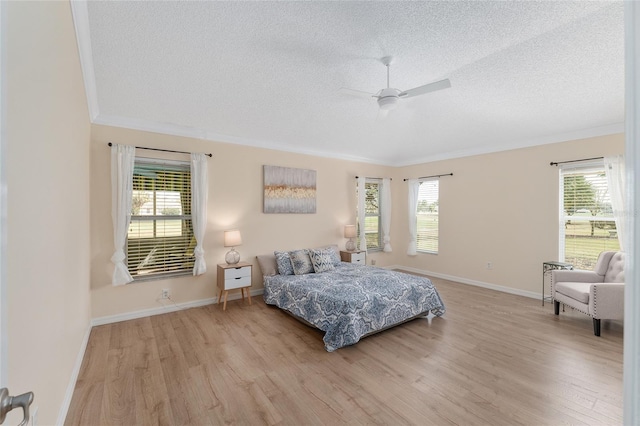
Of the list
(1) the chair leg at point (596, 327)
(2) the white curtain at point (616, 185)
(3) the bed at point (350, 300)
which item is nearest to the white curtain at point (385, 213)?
(3) the bed at point (350, 300)

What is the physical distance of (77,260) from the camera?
2516 mm

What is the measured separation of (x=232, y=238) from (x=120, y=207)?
148 centimetres

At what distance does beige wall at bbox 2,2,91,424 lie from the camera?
1020 millimetres

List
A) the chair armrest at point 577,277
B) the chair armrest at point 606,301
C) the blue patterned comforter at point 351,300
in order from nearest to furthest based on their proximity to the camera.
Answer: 1. the blue patterned comforter at point 351,300
2. the chair armrest at point 606,301
3. the chair armrest at point 577,277

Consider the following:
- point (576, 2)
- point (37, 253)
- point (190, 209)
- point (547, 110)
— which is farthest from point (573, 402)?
point (190, 209)

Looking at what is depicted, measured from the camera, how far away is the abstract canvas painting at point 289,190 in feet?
16.4

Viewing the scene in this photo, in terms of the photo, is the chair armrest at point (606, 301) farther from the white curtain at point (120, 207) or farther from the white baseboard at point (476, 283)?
the white curtain at point (120, 207)

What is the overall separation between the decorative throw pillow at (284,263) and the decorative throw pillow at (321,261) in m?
0.38

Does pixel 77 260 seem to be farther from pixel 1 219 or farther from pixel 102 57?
pixel 1 219

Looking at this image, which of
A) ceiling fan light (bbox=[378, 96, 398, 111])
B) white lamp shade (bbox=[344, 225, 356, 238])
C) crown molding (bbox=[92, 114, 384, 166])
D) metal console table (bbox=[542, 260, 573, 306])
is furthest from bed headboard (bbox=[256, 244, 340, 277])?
metal console table (bbox=[542, 260, 573, 306])

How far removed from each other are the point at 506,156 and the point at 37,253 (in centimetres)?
614

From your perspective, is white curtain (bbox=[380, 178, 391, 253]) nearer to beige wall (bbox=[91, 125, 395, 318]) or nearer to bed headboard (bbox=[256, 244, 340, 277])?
beige wall (bbox=[91, 125, 395, 318])

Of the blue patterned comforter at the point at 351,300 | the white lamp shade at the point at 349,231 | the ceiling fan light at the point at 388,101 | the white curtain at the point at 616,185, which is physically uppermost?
the ceiling fan light at the point at 388,101

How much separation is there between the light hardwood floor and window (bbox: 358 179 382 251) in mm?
2975
